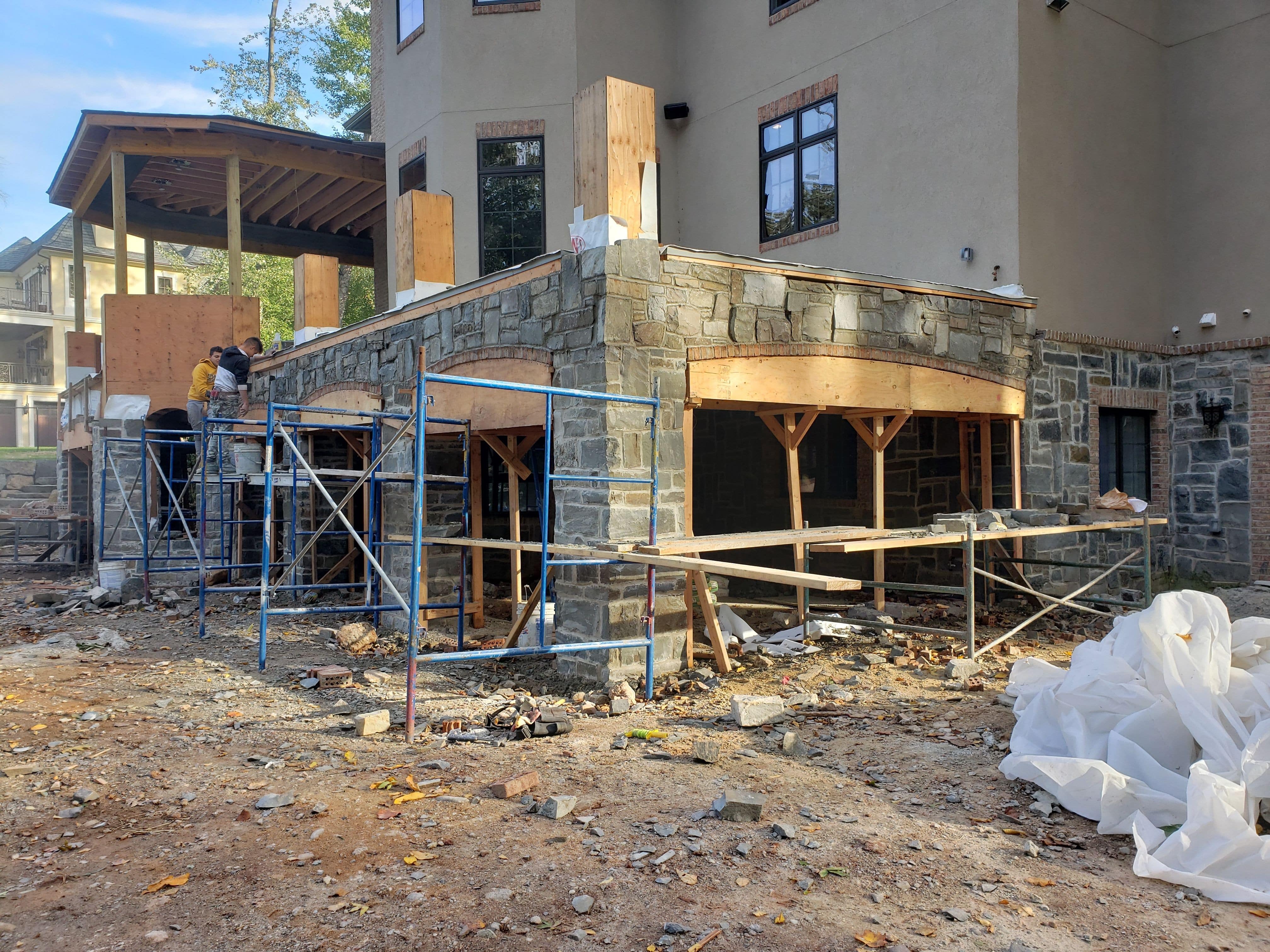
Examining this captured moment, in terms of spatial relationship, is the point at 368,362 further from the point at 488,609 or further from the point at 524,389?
the point at 524,389

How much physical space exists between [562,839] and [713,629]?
3.33 m

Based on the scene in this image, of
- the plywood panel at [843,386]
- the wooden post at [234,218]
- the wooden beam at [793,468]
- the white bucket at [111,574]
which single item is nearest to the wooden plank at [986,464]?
the plywood panel at [843,386]

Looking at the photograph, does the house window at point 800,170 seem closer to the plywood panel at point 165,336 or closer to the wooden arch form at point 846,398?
the wooden arch form at point 846,398

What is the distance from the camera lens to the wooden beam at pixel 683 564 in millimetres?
5082

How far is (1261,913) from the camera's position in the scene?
3453 millimetres

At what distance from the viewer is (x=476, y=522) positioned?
9180mm

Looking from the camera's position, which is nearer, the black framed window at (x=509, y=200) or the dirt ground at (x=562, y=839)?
the dirt ground at (x=562, y=839)

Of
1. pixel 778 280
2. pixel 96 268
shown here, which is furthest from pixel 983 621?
pixel 96 268

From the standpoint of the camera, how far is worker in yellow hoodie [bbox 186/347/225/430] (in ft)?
43.0

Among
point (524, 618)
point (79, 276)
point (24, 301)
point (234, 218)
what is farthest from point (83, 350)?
point (24, 301)

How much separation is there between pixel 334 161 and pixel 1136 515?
13005 millimetres

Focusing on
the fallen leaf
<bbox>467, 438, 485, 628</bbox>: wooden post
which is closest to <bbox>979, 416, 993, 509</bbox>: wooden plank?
<bbox>467, 438, 485, 628</bbox>: wooden post

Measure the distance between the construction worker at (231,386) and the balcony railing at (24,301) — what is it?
31335 mm

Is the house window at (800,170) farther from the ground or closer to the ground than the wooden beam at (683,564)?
farther from the ground
